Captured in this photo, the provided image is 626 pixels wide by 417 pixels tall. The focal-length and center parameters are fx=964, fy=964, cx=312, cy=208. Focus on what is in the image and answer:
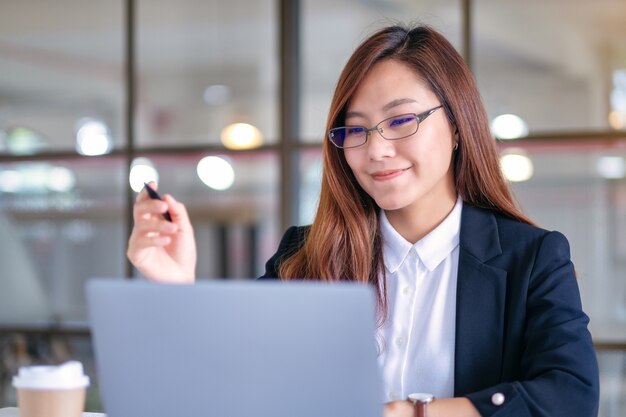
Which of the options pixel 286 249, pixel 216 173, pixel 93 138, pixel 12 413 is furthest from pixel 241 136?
pixel 12 413

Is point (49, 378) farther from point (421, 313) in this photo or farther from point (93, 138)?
point (93, 138)

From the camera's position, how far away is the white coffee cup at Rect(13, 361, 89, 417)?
56.4 inches

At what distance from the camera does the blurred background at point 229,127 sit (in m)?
3.87

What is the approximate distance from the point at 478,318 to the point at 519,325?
7cm

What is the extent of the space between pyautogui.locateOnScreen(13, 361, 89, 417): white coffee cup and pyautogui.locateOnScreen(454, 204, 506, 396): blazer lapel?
663 millimetres

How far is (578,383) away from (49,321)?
3548 mm

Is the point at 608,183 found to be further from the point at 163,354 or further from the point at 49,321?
the point at 163,354

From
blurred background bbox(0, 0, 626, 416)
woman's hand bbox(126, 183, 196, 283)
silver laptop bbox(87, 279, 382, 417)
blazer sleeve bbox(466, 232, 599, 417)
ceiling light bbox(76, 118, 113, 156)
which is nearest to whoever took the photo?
silver laptop bbox(87, 279, 382, 417)

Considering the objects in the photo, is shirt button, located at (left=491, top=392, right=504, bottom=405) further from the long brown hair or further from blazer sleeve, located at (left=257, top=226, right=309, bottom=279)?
blazer sleeve, located at (left=257, top=226, right=309, bottom=279)

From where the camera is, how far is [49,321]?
182 inches

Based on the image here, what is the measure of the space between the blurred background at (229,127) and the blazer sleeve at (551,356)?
7.29ft

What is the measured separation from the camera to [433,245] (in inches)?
73.2

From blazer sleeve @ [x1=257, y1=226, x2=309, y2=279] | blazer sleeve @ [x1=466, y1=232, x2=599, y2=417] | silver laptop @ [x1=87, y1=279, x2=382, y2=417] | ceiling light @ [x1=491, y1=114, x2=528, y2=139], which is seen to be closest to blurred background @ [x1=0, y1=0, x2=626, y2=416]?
ceiling light @ [x1=491, y1=114, x2=528, y2=139]

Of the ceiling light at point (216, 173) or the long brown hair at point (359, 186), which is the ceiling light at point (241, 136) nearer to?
the ceiling light at point (216, 173)
